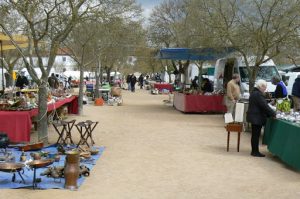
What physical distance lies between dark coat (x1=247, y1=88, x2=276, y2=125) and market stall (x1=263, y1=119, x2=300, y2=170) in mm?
232

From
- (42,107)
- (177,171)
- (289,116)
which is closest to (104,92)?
(42,107)

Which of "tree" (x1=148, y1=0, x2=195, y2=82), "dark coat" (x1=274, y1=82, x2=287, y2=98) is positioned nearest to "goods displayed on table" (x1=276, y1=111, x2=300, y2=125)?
"dark coat" (x1=274, y1=82, x2=287, y2=98)

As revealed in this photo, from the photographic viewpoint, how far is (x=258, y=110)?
9.98 meters

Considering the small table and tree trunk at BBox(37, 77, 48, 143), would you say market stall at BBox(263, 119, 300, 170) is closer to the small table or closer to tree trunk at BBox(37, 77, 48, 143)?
tree trunk at BBox(37, 77, 48, 143)

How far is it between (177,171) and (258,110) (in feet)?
7.89

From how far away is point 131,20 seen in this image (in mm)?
18672

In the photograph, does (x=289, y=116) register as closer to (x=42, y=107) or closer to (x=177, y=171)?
(x=177, y=171)

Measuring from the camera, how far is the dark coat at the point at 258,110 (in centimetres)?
987

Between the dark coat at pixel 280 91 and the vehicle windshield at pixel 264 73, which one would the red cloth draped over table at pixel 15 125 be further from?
the vehicle windshield at pixel 264 73

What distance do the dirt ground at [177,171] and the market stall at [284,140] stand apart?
0.21 metres

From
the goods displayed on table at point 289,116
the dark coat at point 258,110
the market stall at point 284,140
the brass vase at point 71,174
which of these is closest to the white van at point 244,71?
the goods displayed on table at point 289,116

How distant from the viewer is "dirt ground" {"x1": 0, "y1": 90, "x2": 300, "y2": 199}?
7070 mm

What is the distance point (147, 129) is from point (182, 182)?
702 centimetres

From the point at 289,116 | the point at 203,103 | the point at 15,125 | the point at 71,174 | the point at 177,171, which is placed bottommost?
the point at 177,171
